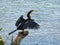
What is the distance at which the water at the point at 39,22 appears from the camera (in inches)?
373

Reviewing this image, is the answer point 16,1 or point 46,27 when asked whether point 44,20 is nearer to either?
point 46,27

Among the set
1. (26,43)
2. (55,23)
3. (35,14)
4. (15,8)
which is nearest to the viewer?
(26,43)

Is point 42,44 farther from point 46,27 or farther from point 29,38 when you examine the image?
point 46,27

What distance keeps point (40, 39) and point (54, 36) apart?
0.58 m

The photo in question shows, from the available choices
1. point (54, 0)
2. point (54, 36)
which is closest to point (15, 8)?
point (54, 0)

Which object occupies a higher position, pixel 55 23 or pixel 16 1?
pixel 55 23

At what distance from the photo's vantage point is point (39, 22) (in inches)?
484

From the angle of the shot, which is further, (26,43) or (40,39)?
(40,39)

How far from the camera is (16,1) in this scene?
62.5ft

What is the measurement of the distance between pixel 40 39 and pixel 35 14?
5102 millimetres

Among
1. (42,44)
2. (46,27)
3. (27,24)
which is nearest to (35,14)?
(46,27)

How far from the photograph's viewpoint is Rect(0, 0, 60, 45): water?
9475 millimetres

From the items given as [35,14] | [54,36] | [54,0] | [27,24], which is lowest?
[54,0]

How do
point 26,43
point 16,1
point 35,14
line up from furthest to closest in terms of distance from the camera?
1. point 16,1
2. point 35,14
3. point 26,43
